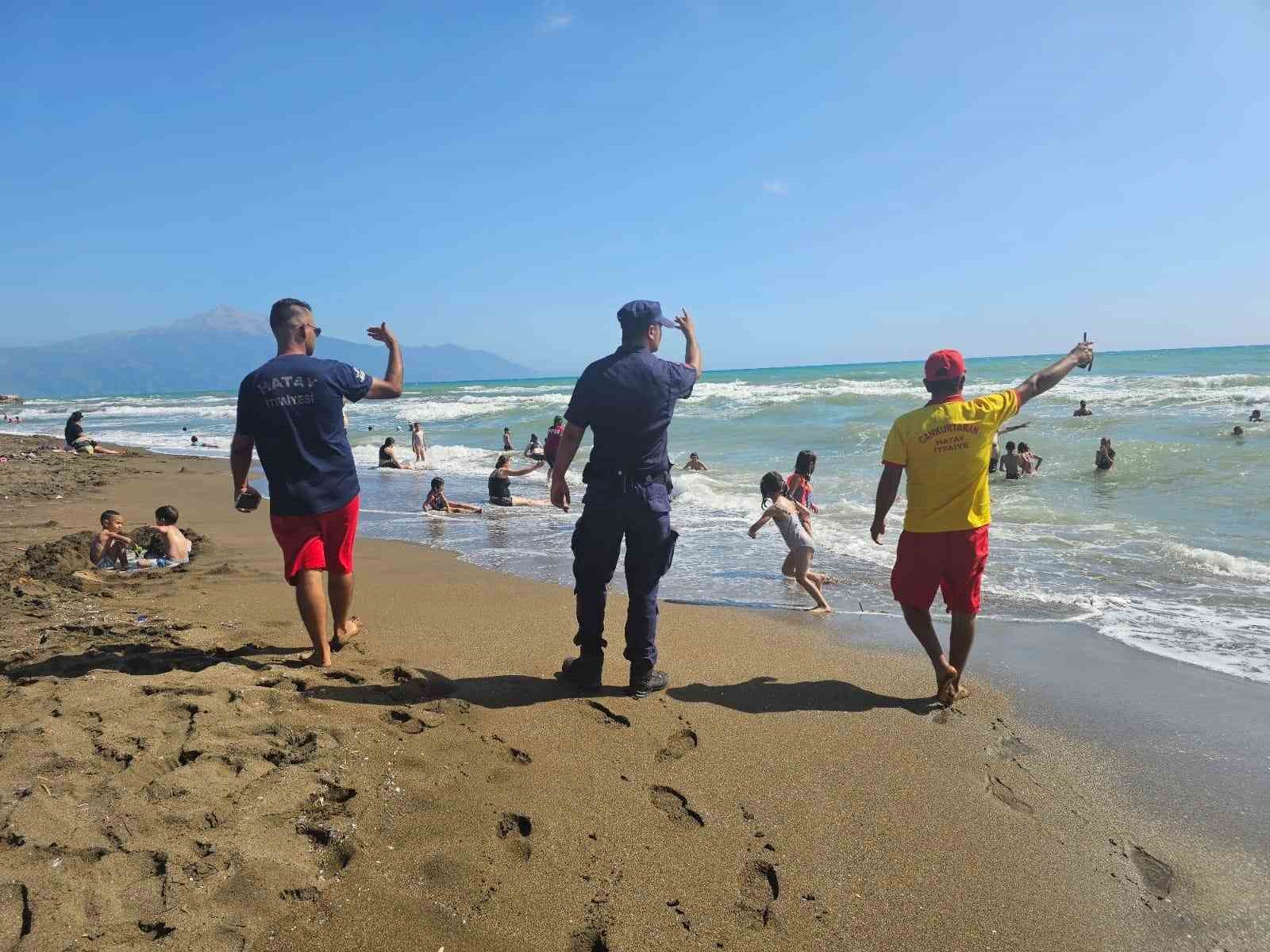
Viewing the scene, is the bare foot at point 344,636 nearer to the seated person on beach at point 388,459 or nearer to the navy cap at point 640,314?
the navy cap at point 640,314

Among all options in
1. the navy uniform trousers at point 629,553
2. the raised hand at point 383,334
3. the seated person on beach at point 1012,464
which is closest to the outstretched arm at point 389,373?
the raised hand at point 383,334

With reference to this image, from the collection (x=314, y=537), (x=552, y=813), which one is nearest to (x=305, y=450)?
(x=314, y=537)

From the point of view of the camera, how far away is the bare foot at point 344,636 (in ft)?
13.9

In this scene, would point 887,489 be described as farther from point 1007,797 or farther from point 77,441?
point 77,441

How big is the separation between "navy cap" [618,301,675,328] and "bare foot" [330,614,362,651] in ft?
7.81

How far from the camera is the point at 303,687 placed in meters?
3.52

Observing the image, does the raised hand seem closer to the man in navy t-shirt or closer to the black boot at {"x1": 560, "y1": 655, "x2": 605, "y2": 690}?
the man in navy t-shirt

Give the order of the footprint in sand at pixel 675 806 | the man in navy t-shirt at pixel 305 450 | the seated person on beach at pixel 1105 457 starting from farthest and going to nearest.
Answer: the seated person on beach at pixel 1105 457 → the man in navy t-shirt at pixel 305 450 → the footprint in sand at pixel 675 806

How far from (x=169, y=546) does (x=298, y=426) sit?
4.31 metres

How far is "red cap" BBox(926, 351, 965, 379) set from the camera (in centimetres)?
371

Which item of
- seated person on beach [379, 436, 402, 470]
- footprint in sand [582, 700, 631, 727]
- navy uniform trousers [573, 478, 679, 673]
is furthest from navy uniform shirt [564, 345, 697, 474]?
seated person on beach [379, 436, 402, 470]

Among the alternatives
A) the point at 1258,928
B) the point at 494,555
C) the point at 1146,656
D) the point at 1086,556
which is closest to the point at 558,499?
the point at 1258,928

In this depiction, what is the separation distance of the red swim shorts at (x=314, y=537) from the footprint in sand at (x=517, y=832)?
1792 mm

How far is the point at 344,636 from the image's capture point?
4270 millimetres
